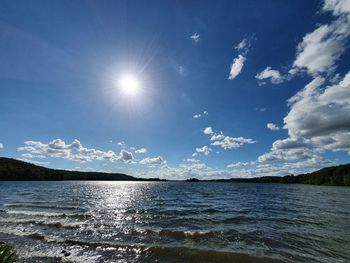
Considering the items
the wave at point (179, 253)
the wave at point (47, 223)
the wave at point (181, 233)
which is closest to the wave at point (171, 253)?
the wave at point (179, 253)

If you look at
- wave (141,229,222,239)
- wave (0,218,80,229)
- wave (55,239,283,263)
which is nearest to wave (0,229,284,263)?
wave (55,239,283,263)

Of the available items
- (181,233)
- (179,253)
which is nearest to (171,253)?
(179,253)

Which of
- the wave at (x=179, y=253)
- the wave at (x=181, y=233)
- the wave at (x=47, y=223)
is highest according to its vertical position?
Result: the wave at (x=47, y=223)

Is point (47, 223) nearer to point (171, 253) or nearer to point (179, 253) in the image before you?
point (171, 253)

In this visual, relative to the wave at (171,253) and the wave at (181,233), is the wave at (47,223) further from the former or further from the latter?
the wave at (181,233)

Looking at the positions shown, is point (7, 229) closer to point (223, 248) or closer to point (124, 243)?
point (124, 243)

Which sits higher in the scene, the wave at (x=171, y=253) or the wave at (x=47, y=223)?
the wave at (x=47, y=223)

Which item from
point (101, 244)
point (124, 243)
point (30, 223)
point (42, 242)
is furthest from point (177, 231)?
point (30, 223)

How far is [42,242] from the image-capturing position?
15648 millimetres

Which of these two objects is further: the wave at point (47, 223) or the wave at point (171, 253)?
the wave at point (47, 223)

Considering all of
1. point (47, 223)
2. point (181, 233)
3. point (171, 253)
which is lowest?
point (171, 253)

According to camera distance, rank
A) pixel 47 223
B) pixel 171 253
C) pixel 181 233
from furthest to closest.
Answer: pixel 47 223, pixel 181 233, pixel 171 253

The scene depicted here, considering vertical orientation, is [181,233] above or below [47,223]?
below

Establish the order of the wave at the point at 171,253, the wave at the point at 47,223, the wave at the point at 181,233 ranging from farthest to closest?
the wave at the point at 47,223 → the wave at the point at 181,233 → the wave at the point at 171,253
